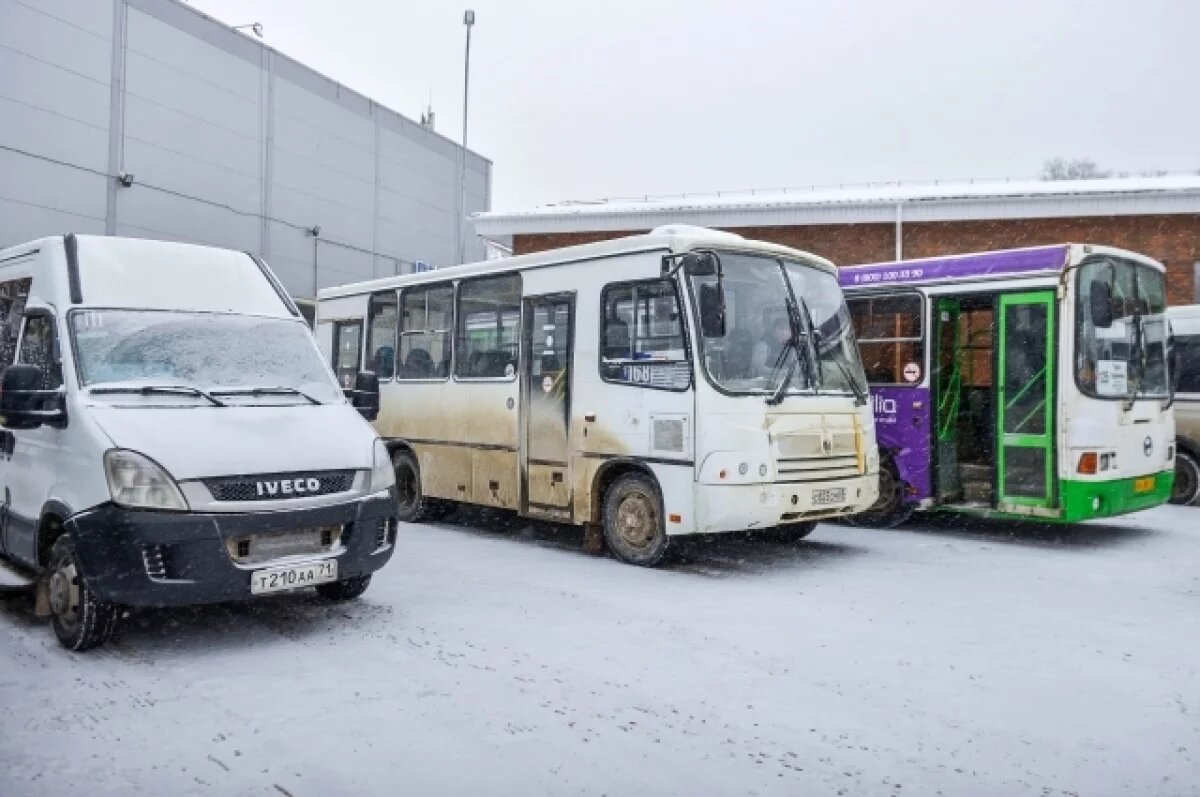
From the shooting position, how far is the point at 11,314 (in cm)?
707

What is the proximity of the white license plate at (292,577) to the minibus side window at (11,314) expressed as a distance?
2669 millimetres

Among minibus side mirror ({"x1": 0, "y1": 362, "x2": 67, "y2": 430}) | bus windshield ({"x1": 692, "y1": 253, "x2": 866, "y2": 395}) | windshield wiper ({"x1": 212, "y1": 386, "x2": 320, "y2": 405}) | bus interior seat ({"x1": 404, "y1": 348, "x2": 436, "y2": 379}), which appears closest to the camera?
minibus side mirror ({"x1": 0, "y1": 362, "x2": 67, "y2": 430})

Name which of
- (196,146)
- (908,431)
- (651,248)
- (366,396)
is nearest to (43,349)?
(366,396)

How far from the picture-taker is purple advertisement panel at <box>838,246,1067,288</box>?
32.4 ft

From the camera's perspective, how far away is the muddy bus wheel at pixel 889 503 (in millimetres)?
11008

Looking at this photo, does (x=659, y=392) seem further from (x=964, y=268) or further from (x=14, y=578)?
(x=14, y=578)

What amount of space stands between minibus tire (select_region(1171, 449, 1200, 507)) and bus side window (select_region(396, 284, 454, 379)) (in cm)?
990

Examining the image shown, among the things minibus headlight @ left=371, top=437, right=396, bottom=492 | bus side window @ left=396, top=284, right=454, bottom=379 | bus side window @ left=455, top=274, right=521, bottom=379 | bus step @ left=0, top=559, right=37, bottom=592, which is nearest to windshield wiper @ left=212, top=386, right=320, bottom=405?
minibus headlight @ left=371, top=437, right=396, bottom=492

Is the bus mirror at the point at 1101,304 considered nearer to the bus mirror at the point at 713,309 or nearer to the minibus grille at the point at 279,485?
the bus mirror at the point at 713,309

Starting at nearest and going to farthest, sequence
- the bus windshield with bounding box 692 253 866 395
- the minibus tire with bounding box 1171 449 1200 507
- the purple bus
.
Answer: the bus windshield with bounding box 692 253 866 395 < the purple bus < the minibus tire with bounding box 1171 449 1200 507

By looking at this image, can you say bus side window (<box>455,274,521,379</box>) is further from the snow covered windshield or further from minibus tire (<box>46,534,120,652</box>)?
minibus tire (<box>46,534,120,652</box>)

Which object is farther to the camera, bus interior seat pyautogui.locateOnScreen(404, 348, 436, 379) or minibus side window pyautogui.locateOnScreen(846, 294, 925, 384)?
bus interior seat pyautogui.locateOnScreen(404, 348, 436, 379)

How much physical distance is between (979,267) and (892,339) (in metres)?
1.24

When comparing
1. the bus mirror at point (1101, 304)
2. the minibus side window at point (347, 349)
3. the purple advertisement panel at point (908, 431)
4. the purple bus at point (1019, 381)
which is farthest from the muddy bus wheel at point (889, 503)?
the minibus side window at point (347, 349)
